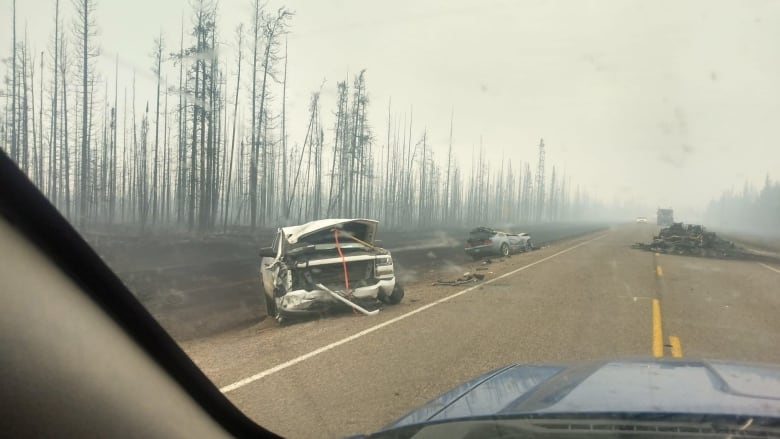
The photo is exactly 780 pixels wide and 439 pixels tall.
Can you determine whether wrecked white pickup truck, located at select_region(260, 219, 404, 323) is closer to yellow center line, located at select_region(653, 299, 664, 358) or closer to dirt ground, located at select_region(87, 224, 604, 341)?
dirt ground, located at select_region(87, 224, 604, 341)

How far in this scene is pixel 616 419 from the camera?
8.81 ft

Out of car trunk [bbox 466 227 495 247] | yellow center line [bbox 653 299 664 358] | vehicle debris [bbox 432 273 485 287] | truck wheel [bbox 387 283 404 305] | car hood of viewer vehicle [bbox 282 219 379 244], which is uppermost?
car hood of viewer vehicle [bbox 282 219 379 244]

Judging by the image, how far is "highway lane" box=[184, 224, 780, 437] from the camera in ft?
16.4

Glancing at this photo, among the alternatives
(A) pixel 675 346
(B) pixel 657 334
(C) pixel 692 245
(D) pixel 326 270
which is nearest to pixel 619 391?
(A) pixel 675 346

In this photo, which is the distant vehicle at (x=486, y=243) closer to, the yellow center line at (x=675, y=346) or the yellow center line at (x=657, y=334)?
the yellow center line at (x=657, y=334)

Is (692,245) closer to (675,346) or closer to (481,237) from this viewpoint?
(481,237)

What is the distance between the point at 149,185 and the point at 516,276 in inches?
1038

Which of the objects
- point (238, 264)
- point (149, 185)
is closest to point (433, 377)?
point (238, 264)

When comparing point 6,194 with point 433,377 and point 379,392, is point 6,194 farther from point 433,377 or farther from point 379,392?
point 433,377

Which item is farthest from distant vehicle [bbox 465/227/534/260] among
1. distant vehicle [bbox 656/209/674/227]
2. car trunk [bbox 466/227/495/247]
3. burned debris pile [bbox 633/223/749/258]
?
distant vehicle [bbox 656/209/674/227]

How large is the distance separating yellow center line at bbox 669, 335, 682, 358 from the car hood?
122 inches

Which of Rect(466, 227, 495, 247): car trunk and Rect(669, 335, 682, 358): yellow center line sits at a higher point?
Rect(466, 227, 495, 247): car trunk

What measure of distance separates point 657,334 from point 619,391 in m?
5.52

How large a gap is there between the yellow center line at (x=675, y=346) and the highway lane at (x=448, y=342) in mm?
27
